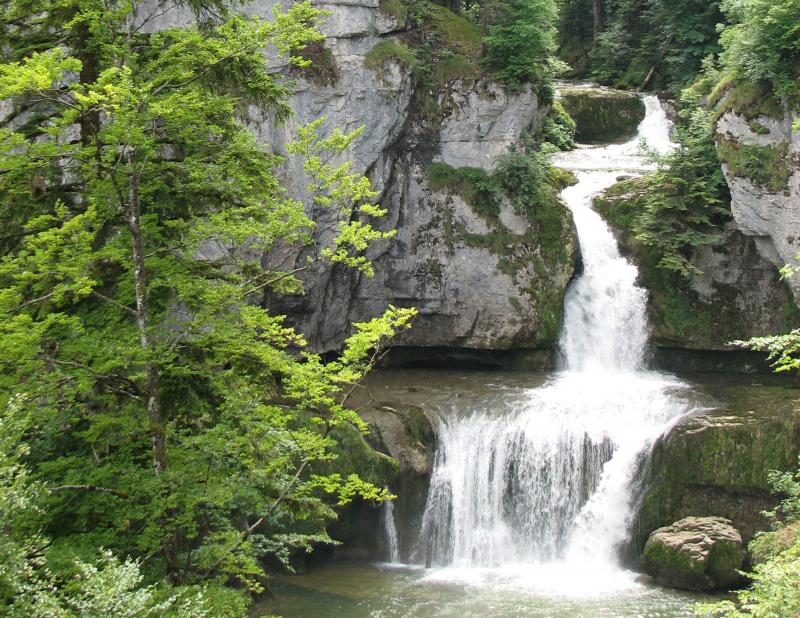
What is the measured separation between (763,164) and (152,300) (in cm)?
1459

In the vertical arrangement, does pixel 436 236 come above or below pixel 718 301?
above

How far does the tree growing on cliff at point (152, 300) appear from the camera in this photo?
19.8 ft

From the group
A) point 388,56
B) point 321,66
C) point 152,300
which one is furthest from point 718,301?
point 152,300

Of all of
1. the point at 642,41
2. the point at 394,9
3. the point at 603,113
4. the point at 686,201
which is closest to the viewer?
the point at 686,201

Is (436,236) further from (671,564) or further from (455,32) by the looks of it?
(671,564)

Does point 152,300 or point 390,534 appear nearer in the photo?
point 152,300

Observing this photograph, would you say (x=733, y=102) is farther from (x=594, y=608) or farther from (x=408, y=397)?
(x=594, y=608)

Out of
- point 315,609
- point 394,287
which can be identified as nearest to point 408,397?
point 394,287

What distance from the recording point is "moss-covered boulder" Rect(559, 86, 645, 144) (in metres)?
24.2

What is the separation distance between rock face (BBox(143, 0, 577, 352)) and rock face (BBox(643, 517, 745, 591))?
7351 mm

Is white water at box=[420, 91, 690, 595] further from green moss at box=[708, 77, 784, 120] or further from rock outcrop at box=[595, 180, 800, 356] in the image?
green moss at box=[708, 77, 784, 120]

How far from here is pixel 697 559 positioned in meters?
12.0

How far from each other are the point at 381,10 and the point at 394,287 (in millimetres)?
7363

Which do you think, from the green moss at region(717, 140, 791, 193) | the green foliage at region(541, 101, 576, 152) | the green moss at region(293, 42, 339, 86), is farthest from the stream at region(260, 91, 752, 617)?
the green foliage at region(541, 101, 576, 152)
